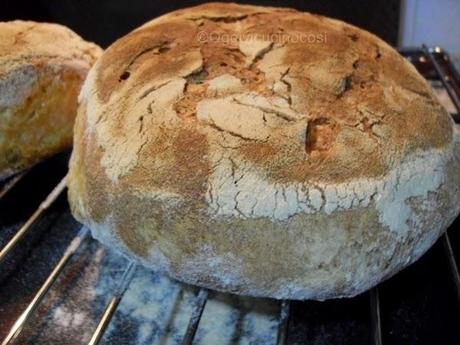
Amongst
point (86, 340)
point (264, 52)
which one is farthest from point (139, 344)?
point (264, 52)

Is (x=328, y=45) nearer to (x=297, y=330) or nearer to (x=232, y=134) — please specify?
(x=232, y=134)

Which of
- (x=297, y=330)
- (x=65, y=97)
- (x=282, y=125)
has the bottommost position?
(x=297, y=330)

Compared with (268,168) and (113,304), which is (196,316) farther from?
(268,168)

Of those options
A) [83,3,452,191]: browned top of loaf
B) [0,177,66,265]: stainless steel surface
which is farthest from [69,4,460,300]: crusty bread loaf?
[0,177,66,265]: stainless steel surface

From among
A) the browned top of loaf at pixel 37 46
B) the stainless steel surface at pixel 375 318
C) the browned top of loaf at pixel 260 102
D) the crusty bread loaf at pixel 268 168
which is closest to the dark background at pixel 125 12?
the browned top of loaf at pixel 37 46

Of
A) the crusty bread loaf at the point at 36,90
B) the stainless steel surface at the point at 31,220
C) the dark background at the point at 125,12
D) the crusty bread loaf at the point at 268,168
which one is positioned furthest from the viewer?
the dark background at the point at 125,12

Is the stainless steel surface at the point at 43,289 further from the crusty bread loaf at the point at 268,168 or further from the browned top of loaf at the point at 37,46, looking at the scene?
the browned top of loaf at the point at 37,46
